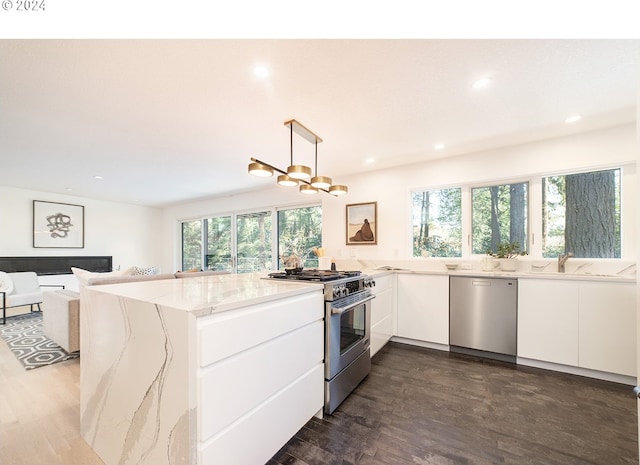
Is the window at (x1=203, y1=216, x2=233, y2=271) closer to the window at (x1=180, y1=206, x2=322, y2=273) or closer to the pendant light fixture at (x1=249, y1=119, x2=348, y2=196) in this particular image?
the window at (x1=180, y1=206, x2=322, y2=273)

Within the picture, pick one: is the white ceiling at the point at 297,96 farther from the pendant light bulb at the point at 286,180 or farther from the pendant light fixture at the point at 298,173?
the pendant light bulb at the point at 286,180

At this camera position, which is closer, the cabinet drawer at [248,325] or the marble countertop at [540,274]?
the cabinet drawer at [248,325]

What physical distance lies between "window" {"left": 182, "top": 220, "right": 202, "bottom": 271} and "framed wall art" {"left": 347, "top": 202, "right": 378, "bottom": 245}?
430cm

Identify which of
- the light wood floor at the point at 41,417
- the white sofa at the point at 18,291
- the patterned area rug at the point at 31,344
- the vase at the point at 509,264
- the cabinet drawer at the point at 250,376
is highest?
the vase at the point at 509,264

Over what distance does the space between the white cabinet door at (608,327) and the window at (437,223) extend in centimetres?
131

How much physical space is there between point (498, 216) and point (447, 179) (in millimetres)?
765

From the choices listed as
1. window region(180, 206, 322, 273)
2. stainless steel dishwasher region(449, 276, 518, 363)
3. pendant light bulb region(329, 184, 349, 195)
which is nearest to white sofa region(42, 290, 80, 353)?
window region(180, 206, 322, 273)

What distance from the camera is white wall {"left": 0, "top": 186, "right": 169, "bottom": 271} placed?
507 centimetres

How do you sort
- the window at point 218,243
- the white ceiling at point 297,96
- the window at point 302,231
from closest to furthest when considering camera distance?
the white ceiling at point 297,96
the window at point 302,231
the window at point 218,243

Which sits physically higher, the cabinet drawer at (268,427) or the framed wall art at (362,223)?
the framed wall art at (362,223)

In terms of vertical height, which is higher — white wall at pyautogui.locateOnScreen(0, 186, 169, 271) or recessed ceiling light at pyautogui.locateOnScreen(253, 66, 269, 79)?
recessed ceiling light at pyautogui.locateOnScreen(253, 66, 269, 79)

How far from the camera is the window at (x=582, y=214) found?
2.72m

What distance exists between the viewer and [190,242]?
6977mm

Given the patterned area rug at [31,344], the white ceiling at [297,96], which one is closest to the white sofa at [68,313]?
the patterned area rug at [31,344]
